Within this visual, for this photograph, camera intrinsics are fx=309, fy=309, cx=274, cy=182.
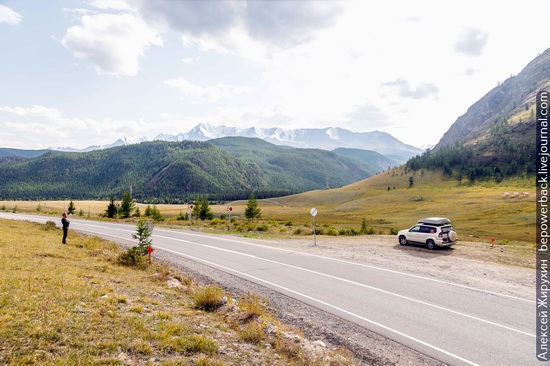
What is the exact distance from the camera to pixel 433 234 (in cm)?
2327

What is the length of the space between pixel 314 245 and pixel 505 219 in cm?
5840

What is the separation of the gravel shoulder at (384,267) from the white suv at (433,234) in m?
0.60

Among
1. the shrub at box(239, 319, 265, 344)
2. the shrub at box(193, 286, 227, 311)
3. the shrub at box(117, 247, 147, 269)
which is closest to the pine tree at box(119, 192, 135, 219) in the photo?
the shrub at box(117, 247, 147, 269)

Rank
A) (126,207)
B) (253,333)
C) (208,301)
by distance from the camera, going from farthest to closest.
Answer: (126,207) → (208,301) → (253,333)

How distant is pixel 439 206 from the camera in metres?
92.1

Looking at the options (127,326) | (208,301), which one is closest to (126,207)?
(208,301)

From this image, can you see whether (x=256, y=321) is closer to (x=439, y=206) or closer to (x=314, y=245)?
(x=314, y=245)

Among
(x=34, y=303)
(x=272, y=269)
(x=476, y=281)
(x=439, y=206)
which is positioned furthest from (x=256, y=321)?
(x=439, y=206)

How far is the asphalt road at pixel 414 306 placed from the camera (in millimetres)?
8352

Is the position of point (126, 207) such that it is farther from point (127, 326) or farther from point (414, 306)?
point (414, 306)

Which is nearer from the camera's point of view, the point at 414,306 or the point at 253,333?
the point at 253,333

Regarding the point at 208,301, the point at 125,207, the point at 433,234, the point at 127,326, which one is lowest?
the point at 125,207

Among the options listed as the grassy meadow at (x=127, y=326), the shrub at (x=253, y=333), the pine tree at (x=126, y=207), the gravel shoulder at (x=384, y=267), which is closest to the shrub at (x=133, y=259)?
the gravel shoulder at (x=384, y=267)

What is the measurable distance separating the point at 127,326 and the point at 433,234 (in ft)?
72.1
